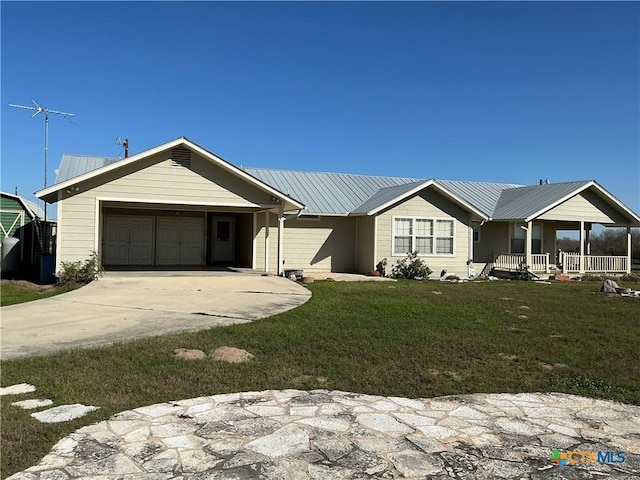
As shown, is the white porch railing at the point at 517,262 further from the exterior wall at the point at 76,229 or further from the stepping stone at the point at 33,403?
the stepping stone at the point at 33,403

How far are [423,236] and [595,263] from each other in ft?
31.0

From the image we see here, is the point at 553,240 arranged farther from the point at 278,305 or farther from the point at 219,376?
the point at 219,376

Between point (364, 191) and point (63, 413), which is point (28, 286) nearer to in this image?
point (63, 413)

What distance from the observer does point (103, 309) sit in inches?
431

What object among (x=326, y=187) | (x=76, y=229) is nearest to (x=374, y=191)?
(x=326, y=187)

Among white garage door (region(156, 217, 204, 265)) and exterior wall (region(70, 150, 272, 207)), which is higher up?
exterior wall (region(70, 150, 272, 207))

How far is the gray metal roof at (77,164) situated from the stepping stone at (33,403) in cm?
1500

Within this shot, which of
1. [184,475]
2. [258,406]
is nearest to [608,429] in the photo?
[258,406]

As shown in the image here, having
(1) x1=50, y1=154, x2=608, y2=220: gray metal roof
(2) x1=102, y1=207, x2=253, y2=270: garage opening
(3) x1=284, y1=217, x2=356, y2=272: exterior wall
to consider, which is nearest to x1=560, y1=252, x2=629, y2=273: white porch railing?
(1) x1=50, y1=154, x2=608, y2=220: gray metal roof

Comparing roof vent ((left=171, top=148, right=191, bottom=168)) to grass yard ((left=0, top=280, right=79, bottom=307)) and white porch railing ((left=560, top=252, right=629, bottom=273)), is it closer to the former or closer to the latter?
grass yard ((left=0, top=280, right=79, bottom=307))

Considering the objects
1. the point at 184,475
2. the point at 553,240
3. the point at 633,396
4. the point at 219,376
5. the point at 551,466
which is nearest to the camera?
the point at 184,475

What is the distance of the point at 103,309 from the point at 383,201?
1233cm

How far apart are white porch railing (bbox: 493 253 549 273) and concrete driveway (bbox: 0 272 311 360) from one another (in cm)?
1185

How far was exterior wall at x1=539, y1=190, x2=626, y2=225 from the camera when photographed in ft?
77.2
